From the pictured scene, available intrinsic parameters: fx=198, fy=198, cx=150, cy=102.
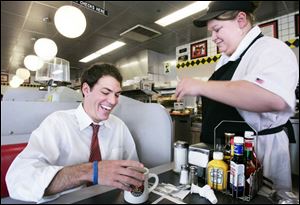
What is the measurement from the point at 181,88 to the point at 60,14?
2555 mm

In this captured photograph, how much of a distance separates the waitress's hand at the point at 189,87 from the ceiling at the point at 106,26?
183cm

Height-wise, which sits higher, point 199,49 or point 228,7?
point 199,49

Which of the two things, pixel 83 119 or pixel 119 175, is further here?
pixel 83 119

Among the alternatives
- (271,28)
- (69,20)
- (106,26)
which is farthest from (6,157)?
(271,28)

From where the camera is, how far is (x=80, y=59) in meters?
7.91

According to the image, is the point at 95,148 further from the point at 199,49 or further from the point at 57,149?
the point at 199,49

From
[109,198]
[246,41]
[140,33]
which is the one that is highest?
[140,33]

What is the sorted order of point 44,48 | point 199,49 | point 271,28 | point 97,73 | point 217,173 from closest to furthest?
point 217,173, point 97,73, point 44,48, point 271,28, point 199,49

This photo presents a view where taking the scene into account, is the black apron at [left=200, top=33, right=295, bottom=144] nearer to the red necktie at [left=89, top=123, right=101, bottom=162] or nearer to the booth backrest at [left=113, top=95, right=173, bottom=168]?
the booth backrest at [left=113, top=95, right=173, bottom=168]

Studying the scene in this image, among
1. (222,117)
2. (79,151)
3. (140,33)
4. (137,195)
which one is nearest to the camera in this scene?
(137,195)

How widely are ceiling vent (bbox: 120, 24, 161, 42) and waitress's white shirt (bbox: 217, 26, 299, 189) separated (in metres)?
3.96

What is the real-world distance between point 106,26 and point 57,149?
166 inches

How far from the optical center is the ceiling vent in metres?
4.79

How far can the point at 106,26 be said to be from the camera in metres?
4.77
